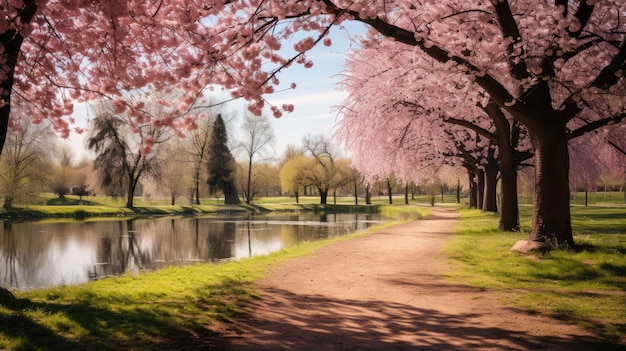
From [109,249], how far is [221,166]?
124 ft

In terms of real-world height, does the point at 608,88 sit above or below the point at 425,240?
above

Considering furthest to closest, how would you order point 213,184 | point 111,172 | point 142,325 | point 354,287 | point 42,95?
1. point 213,184
2. point 111,172
3. point 354,287
4. point 42,95
5. point 142,325

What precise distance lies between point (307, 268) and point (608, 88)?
294 inches

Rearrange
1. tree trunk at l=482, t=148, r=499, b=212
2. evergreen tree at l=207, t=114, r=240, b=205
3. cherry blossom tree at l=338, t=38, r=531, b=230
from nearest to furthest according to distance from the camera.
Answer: cherry blossom tree at l=338, t=38, r=531, b=230 < tree trunk at l=482, t=148, r=499, b=212 < evergreen tree at l=207, t=114, r=240, b=205

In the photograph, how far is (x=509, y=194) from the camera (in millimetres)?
16234

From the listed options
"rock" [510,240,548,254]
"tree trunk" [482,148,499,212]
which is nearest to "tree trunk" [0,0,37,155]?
"rock" [510,240,548,254]

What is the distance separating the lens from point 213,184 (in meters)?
55.8

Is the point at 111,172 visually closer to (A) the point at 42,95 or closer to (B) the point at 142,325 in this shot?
(A) the point at 42,95

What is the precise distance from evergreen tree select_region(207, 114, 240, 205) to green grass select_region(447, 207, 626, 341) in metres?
45.2

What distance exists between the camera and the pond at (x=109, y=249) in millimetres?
13758

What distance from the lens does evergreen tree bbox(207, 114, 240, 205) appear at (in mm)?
55750

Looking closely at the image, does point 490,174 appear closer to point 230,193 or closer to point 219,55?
point 219,55

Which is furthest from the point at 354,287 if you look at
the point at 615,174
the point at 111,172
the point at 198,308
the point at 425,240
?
the point at 111,172

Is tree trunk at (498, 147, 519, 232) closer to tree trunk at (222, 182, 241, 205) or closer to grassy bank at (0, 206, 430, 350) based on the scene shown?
grassy bank at (0, 206, 430, 350)
